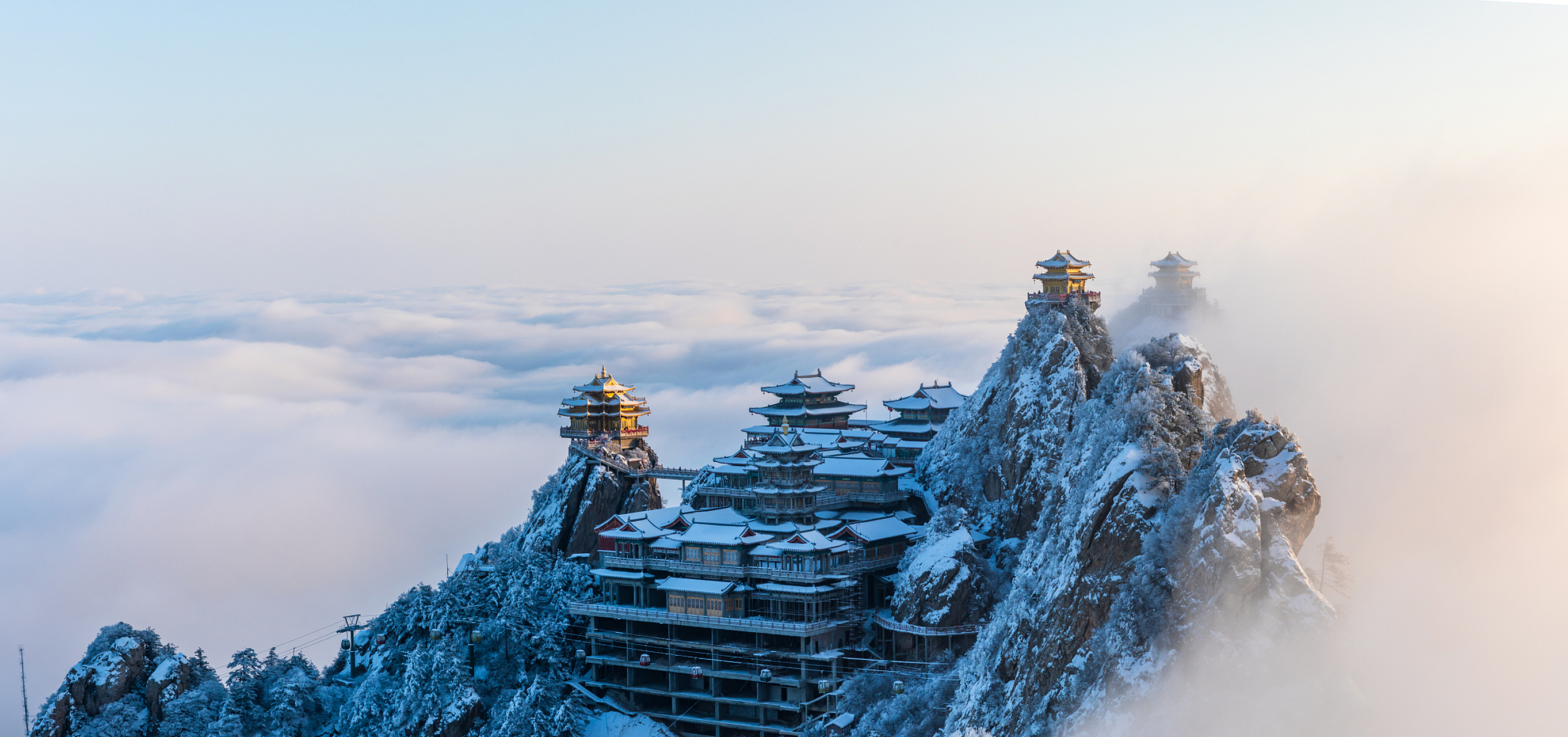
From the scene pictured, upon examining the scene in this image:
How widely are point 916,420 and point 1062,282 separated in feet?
48.7

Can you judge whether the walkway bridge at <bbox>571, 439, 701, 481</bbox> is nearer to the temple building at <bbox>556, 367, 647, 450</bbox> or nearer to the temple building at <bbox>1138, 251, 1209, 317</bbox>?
the temple building at <bbox>556, 367, 647, 450</bbox>

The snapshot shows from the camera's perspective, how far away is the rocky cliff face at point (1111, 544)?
1774 inches

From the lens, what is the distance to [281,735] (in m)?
68.4

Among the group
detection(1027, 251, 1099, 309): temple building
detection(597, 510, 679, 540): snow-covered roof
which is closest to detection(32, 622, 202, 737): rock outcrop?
detection(597, 510, 679, 540): snow-covered roof

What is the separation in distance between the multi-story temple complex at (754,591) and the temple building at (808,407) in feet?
40.2

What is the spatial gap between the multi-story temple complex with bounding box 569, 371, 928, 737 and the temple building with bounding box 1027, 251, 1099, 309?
38.9 feet

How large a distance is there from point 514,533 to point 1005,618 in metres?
41.1

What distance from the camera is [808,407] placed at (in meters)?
87.2

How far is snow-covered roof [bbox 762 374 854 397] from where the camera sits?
8706 cm

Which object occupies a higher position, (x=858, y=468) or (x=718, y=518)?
(x=858, y=468)

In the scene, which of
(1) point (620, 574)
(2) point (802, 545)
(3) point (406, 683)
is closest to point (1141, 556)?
(2) point (802, 545)

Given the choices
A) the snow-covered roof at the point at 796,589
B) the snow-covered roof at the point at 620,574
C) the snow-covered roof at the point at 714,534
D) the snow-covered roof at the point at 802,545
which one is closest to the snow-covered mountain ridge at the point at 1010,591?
the snow-covered roof at the point at 620,574

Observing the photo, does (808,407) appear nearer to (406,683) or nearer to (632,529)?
(632,529)

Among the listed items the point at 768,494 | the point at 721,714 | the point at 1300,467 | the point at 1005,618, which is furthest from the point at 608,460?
the point at 1300,467
